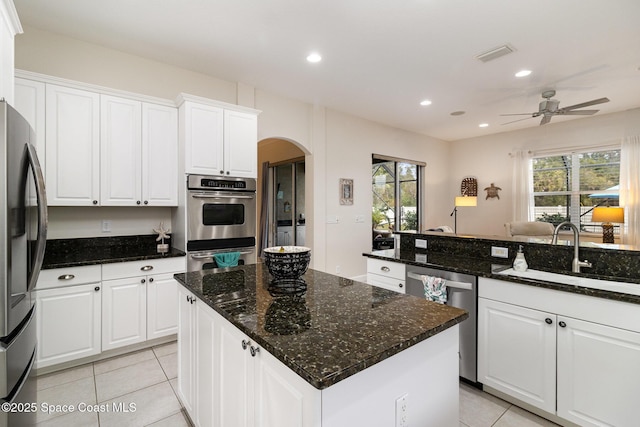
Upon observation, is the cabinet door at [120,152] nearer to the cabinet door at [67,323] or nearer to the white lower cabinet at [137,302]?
the white lower cabinet at [137,302]

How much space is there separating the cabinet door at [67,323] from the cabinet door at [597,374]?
3388 mm

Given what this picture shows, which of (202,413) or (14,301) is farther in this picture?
(202,413)

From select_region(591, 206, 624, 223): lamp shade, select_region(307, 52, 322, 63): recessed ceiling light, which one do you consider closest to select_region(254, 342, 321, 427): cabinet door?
select_region(307, 52, 322, 63): recessed ceiling light

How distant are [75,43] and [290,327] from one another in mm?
3464

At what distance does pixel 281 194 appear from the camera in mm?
6121

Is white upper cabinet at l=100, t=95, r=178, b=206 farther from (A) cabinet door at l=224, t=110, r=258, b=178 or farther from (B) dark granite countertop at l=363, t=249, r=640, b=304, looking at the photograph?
(B) dark granite countertop at l=363, t=249, r=640, b=304

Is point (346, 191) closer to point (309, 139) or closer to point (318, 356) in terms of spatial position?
point (309, 139)

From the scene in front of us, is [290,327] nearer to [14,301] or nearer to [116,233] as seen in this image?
[14,301]

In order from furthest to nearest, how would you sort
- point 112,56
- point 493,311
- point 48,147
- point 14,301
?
point 112,56 < point 48,147 < point 493,311 < point 14,301

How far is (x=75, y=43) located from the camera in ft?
9.32

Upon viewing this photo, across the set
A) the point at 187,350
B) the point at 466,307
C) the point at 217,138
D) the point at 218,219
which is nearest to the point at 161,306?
the point at 218,219

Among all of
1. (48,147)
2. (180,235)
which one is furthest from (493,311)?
(48,147)

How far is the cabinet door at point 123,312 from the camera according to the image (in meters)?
2.58

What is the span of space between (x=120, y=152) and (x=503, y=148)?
22.2 ft
